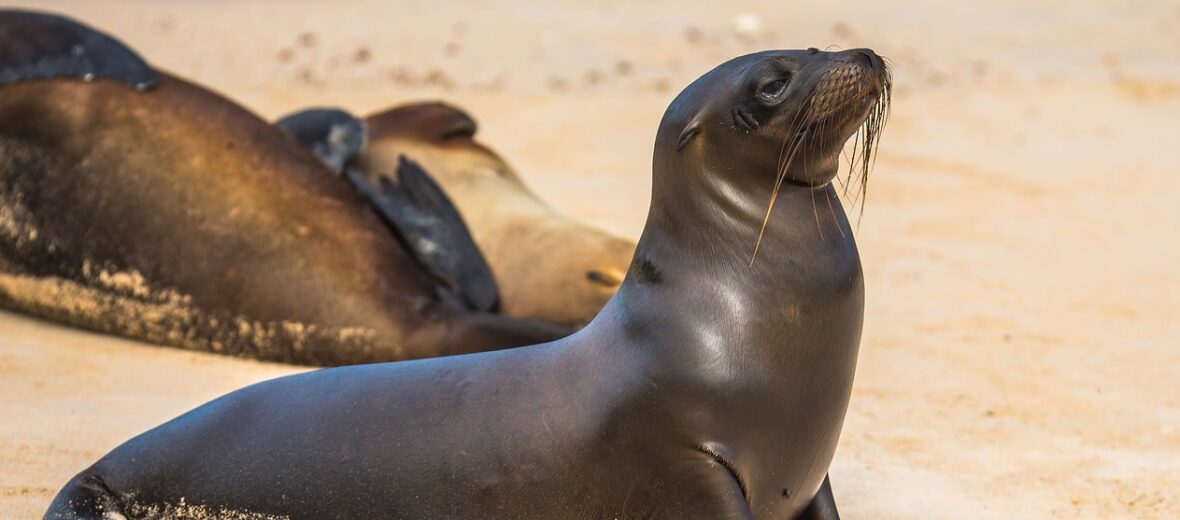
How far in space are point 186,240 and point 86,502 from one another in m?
1.90

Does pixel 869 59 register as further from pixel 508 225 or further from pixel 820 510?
pixel 508 225

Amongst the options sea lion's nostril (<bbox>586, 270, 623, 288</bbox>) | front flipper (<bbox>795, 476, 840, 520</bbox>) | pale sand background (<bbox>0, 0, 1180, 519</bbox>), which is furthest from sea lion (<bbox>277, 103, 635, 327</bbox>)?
front flipper (<bbox>795, 476, 840, 520</bbox>)

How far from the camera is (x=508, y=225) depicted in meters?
6.00

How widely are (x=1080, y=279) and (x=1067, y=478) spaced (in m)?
2.40

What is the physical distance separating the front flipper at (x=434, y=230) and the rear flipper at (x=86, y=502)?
205cm

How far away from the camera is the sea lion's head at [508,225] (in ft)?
18.4

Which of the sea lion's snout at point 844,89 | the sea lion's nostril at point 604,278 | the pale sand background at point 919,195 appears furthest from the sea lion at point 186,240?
the sea lion's snout at point 844,89

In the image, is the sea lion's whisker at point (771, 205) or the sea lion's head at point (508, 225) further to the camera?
the sea lion's head at point (508, 225)

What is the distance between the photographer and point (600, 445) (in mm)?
3150

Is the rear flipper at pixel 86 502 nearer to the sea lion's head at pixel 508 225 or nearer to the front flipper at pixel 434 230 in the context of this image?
the front flipper at pixel 434 230

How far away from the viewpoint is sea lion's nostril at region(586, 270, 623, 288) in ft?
18.2

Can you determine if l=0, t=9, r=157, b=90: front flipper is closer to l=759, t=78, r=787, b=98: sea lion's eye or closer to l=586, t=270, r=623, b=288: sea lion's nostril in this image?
l=586, t=270, r=623, b=288: sea lion's nostril

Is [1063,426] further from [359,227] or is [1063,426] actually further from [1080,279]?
[359,227]

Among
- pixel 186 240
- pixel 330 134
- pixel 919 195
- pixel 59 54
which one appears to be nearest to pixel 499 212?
pixel 330 134
